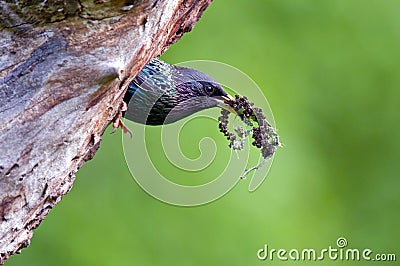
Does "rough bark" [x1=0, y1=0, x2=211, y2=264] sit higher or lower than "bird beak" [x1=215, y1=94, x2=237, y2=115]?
lower

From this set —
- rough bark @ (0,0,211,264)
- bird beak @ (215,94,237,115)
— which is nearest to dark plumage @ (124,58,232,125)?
bird beak @ (215,94,237,115)

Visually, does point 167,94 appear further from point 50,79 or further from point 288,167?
point 288,167

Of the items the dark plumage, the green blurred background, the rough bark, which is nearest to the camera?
the rough bark

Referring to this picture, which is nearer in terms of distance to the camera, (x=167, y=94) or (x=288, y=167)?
(x=167, y=94)

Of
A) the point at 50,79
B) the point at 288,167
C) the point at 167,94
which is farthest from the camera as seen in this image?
the point at 288,167

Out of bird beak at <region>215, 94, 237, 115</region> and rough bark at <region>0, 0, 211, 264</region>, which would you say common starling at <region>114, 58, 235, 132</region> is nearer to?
bird beak at <region>215, 94, 237, 115</region>

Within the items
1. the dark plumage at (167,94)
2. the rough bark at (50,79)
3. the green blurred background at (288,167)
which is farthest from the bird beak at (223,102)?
the green blurred background at (288,167)

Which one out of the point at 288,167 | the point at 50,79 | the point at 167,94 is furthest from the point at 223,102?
the point at 288,167

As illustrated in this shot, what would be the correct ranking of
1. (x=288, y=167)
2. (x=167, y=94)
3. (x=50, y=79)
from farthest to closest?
(x=288, y=167) → (x=167, y=94) → (x=50, y=79)
